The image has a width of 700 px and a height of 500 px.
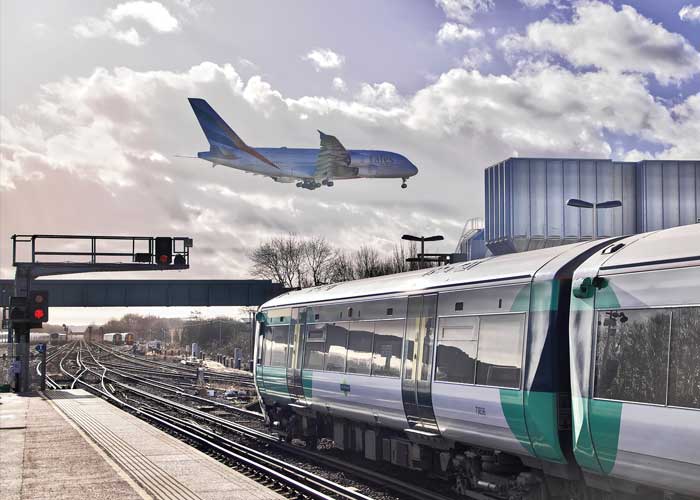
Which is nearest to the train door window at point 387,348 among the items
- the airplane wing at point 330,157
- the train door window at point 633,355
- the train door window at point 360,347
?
the train door window at point 360,347

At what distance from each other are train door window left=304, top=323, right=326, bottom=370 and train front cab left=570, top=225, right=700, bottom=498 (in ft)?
28.7

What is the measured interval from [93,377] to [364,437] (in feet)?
133

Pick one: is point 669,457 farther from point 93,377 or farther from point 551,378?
point 93,377

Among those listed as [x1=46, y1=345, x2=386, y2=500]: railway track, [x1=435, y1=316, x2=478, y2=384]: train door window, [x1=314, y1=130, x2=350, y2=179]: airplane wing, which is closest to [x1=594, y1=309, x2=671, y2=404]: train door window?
[x1=435, y1=316, x2=478, y2=384]: train door window

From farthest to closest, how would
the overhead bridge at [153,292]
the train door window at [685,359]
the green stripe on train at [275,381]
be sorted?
the overhead bridge at [153,292]
the green stripe on train at [275,381]
the train door window at [685,359]

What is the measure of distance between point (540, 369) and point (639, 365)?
1.57 meters

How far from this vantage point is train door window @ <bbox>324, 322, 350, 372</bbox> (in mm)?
17484

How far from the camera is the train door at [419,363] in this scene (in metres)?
13.9

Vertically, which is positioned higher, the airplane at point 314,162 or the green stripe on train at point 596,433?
the airplane at point 314,162

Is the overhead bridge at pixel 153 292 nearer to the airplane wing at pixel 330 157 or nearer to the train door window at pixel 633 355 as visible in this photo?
the airplane wing at pixel 330 157

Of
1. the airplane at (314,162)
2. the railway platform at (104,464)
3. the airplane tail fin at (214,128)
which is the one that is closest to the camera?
the railway platform at (104,464)

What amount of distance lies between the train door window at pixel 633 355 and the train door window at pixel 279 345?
1201 cm

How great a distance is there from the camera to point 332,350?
18.0m

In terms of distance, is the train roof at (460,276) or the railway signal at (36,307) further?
the railway signal at (36,307)
